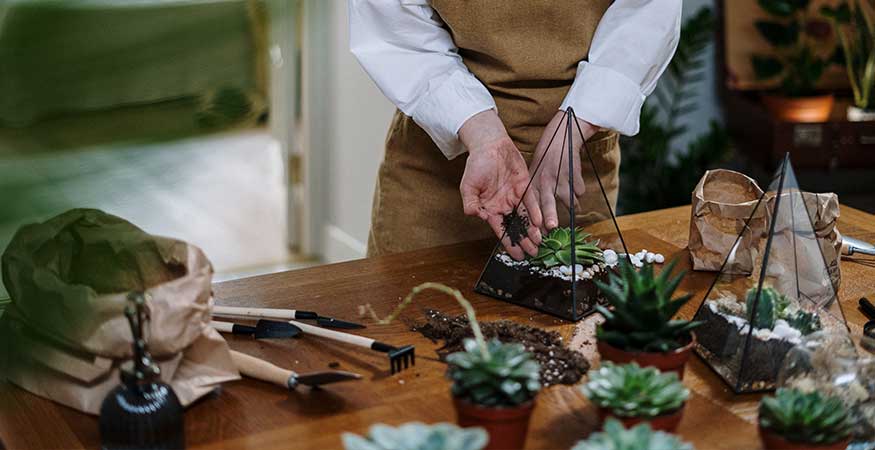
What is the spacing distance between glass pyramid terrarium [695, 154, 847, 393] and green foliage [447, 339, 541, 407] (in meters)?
0.30

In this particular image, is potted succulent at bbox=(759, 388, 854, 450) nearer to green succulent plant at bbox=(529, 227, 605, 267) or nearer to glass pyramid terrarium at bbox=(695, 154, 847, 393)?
glass pyramid terrarium at bbox=(695, 154, 847, 393)

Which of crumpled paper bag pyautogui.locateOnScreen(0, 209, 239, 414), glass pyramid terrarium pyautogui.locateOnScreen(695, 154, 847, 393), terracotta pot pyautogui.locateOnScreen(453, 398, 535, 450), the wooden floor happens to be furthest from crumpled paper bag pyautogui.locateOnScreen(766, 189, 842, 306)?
the wooden floor

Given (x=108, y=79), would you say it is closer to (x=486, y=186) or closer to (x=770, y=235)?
(x=770, y=235)

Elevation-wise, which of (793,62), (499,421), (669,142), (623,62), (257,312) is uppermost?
(623,62)

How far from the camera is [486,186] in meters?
1.49

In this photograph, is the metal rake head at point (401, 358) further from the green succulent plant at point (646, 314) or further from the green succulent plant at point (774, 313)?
the green succulent plant at point (774, 313)

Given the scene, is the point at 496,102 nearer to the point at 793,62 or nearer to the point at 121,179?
the point at 121,179

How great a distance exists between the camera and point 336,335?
1.19 m

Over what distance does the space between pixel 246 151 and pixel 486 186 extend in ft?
3.84

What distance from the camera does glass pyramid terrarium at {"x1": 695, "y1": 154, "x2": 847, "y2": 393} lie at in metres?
1.10

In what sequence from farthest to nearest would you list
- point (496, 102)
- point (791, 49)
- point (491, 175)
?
point (791, 49), point (496, 102), point (491, 175)

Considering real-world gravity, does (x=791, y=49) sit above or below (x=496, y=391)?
below

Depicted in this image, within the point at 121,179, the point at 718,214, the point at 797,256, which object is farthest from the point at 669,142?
the point at 121,179

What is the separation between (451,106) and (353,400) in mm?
→ 664
